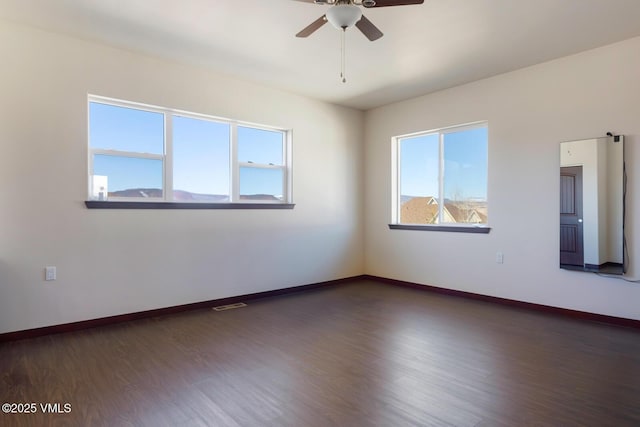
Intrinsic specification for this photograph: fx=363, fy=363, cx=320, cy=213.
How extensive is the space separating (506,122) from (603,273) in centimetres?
186

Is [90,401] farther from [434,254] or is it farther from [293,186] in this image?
[434,254]

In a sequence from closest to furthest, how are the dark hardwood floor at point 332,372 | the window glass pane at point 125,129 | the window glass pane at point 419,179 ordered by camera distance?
the dark hardwood floor at point 332,372 → the window glass pane at point 125,129 → the window glass pane at point 419,179

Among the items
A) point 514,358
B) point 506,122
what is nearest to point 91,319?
point 514,358

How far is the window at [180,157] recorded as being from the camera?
11.7 feet

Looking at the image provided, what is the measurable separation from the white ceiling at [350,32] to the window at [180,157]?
650 millimetres

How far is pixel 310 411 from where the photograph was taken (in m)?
1.99

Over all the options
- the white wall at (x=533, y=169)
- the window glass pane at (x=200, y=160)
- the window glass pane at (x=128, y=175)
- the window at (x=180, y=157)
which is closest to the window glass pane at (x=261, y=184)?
the window at (x=180, y=157)

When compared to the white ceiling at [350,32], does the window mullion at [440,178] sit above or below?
below

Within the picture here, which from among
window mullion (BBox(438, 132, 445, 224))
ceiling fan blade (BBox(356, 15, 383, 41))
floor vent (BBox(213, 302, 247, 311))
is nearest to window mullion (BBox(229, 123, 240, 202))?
floor vent (BBox(213, 302, 247, 311))

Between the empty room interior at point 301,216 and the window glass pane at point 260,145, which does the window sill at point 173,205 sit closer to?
the empty room interior at point 301,216

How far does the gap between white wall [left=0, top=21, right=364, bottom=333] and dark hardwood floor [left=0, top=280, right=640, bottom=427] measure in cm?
41

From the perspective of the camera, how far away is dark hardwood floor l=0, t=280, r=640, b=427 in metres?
1.95

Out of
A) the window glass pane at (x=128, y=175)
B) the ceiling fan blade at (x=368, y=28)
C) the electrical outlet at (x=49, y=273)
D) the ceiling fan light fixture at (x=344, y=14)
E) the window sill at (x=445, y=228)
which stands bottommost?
the electrical outlet at (x=49, y=273)

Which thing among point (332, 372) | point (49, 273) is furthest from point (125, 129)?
point (332, 372)
